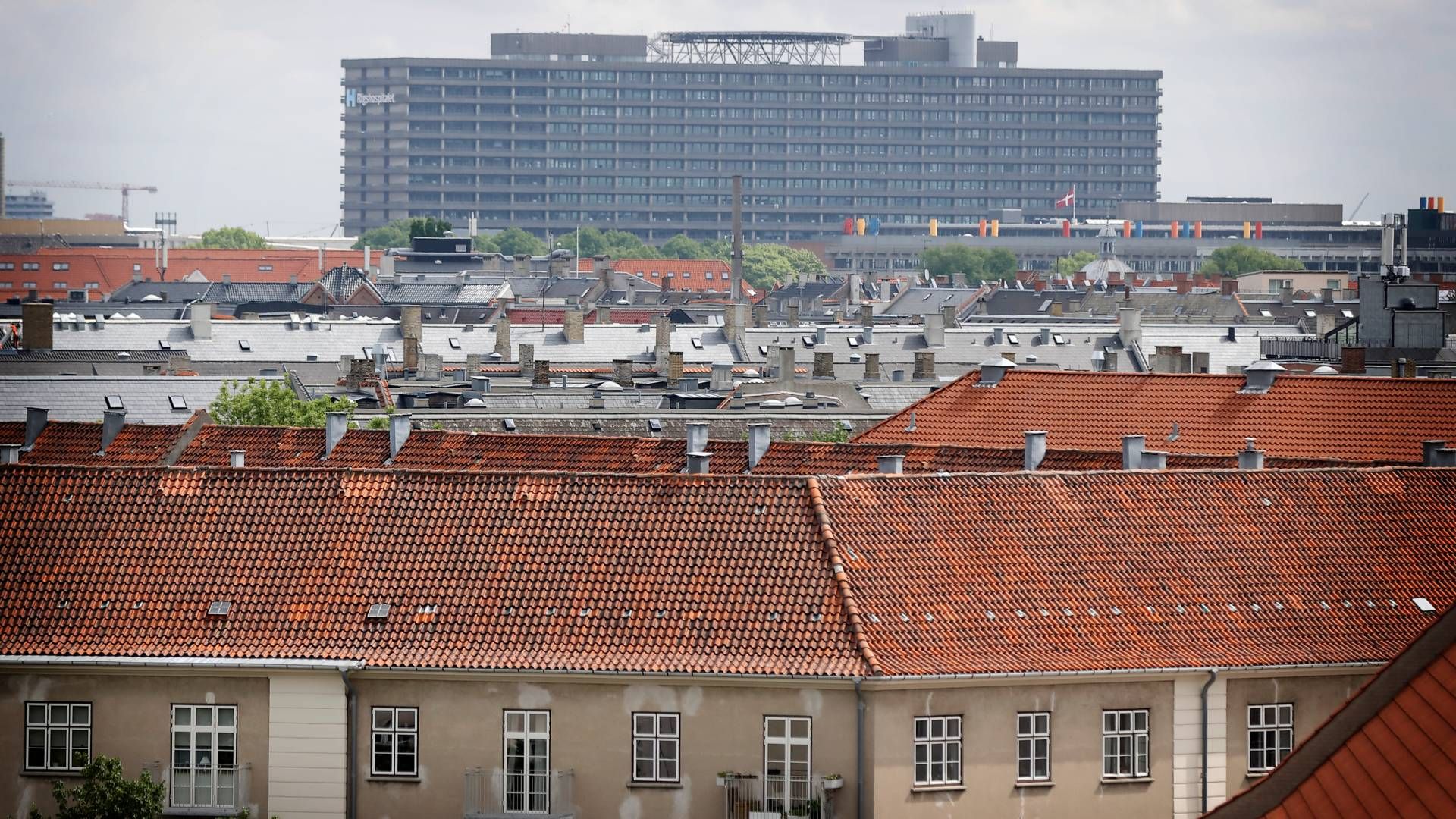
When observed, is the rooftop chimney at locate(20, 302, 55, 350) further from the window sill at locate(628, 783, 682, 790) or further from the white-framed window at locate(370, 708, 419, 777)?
the window sill at locate(628, 783, 682, 790)

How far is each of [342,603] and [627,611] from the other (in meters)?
4.03

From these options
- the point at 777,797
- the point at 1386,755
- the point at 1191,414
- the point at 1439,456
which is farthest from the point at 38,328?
the point at 1386,755

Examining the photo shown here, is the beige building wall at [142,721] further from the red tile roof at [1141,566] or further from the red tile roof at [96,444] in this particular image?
the red tile roof at [96,444]

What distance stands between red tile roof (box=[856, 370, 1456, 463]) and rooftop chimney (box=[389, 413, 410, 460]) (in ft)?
35.3

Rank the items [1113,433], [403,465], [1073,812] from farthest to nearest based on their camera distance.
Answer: [1113,433]
[403,465]
[1073,812]

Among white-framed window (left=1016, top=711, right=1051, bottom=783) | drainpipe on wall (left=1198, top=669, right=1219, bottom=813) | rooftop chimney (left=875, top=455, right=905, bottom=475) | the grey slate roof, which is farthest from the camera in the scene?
the grey slate roof

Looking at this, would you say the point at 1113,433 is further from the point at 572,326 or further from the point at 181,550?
the point at 572,326

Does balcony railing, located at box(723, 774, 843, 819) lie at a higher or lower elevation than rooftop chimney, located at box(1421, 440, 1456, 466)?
lower

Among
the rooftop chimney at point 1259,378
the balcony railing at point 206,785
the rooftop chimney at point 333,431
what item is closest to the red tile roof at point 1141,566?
the balcony railing at point 206,785

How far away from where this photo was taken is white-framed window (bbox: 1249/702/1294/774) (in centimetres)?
3528

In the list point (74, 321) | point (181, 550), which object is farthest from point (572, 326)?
point (181, 550)

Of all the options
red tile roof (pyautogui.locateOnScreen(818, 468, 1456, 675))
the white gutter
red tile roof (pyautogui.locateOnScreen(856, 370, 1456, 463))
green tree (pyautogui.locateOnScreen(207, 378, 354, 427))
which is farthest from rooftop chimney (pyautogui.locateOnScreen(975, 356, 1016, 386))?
the white gutter

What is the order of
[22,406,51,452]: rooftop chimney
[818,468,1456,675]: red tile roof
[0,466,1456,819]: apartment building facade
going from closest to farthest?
1. [0,466,1456,819]: apartment building facade
2. [818,468,1456,675]: red tile roof
3. [22,406,51,452]: rooftop chimney

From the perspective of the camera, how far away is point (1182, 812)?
115ft
